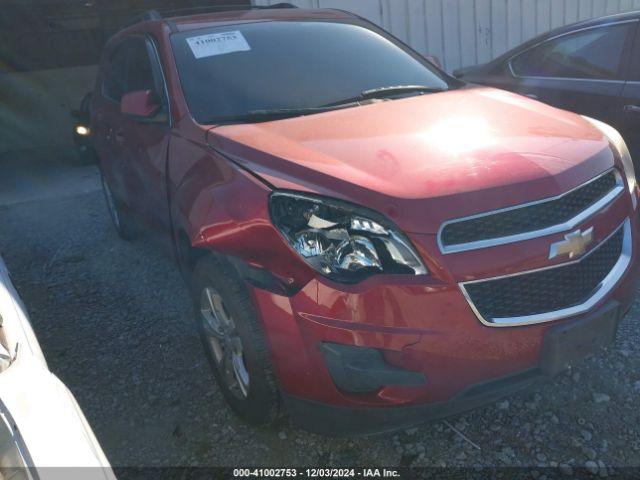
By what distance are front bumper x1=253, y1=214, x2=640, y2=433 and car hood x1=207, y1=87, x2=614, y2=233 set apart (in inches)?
9.8

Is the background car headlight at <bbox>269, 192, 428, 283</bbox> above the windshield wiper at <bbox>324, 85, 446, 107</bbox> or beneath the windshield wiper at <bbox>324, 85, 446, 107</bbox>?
beneath

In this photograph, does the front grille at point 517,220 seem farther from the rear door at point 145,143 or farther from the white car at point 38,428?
the rear door at point 145,143

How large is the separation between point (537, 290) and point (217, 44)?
2.08 m

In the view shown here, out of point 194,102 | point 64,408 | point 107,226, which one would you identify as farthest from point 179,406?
point 107,226

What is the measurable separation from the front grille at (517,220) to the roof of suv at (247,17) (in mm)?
2086

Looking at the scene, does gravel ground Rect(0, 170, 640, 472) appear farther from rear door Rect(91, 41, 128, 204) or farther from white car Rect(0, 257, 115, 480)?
white car Rect(0, 257, 115, 480)

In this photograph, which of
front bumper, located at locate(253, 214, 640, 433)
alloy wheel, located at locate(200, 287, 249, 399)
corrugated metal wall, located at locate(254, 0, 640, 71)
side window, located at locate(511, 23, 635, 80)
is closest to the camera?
front bumper, located at locate(253, 214, 640, 433)

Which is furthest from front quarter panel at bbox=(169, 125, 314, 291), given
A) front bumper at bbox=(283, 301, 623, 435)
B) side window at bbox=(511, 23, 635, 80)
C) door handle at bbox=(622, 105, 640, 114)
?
side window at bbox=(511, 23, 635, 80)

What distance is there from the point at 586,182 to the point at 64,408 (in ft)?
6.02

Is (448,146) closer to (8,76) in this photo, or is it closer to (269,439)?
(269,439)

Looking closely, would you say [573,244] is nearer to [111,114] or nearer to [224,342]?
[224,342]

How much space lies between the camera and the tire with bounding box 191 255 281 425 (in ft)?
7.04

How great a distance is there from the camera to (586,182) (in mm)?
2121

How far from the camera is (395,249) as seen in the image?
1.89 meters
